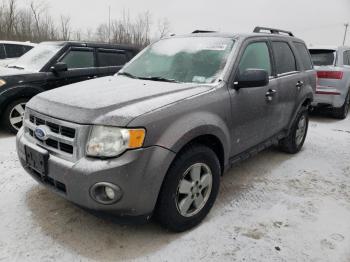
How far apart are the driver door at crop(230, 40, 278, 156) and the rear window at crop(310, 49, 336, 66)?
4.41m

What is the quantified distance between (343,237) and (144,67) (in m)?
2.58

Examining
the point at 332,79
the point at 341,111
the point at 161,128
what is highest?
the point at 161,128

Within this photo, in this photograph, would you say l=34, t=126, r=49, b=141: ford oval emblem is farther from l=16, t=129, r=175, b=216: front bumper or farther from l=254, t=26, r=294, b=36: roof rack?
l=254, t=26, r=294, b=36: roof rack

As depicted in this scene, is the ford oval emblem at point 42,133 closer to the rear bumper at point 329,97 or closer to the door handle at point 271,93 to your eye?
the door handle at point 271,93

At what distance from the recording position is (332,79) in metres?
7.50

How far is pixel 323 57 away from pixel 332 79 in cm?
65

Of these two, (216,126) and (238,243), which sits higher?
(216,126)

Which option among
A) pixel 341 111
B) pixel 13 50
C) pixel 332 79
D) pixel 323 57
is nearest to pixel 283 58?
pixel 332 79

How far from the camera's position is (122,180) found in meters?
2.32

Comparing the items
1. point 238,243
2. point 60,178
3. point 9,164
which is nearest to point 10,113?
point 9,164

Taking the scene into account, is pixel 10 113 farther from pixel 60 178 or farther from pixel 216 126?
pixel 216 126

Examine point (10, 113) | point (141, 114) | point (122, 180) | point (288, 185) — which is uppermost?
point (141, 114)

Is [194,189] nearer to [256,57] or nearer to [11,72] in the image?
[256,57]

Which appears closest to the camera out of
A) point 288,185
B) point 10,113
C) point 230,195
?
point 230,195
